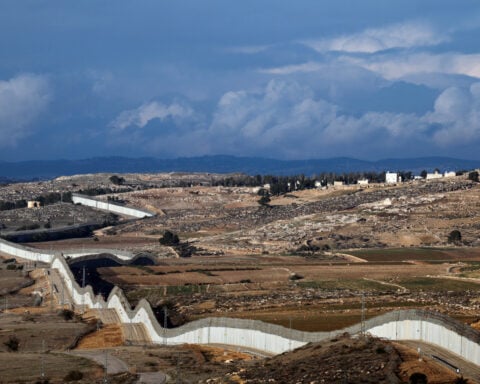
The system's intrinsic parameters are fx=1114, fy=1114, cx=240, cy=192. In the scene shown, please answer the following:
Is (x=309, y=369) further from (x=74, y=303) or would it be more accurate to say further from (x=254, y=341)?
(x=74, y=303)

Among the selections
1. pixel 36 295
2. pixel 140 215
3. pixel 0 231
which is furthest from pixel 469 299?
pixel 140 215

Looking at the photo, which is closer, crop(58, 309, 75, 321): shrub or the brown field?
the brown field

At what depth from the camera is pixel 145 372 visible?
128 ft

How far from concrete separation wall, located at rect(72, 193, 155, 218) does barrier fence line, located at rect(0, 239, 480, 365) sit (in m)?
101

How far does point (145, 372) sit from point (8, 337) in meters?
16.3

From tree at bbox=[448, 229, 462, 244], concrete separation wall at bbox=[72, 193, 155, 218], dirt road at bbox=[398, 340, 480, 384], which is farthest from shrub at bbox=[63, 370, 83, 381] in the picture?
concrete separation wall at bbox=[72, 193, 155, 218]

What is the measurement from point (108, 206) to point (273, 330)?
462ft

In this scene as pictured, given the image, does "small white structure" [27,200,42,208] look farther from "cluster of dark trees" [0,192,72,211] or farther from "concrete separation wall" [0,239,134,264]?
"concrete separation wall" [0,239,134,264]

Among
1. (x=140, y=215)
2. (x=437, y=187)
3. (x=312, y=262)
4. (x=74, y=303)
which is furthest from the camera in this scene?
(x=140, y=215)

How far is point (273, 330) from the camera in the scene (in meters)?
44.8

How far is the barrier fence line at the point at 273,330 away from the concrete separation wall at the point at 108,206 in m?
101

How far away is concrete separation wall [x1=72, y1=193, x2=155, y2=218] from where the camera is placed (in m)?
177

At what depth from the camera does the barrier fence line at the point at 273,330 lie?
33594mm

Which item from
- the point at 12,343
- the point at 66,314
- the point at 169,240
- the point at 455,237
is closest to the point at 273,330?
the point at 12,343
